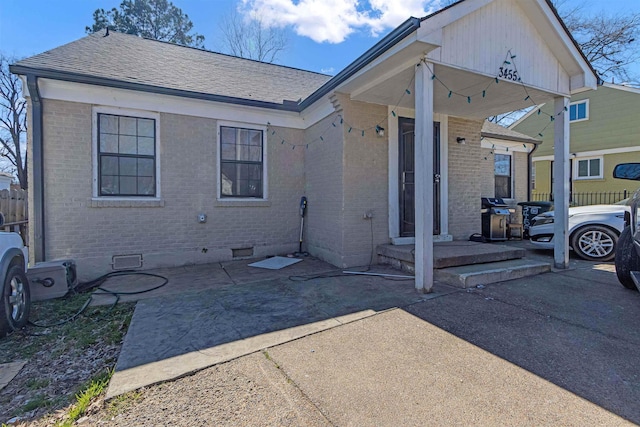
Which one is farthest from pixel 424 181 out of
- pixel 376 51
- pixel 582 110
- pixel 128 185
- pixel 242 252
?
pixel 582 110

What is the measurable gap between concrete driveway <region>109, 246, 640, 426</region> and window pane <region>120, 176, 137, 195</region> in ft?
8.87

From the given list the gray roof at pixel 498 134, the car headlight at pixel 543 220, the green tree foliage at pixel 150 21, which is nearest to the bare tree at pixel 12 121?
the green tree foliage at pixel 150 21

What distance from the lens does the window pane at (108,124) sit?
561 centimetres

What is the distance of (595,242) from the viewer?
608 centimetres

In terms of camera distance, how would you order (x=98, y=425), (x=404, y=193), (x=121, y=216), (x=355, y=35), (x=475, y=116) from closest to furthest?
(x=98, y=425), (x=121, y=216), (x=404, y=193), (x=475, y=116), (x=355, y=35)

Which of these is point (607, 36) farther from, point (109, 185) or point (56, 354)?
Answer: point (56, 354)

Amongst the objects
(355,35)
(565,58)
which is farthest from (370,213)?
(355,35)

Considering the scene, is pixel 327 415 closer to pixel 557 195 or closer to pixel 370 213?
pixel 370 213

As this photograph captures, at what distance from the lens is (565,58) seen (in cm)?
532

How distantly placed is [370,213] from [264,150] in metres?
2.75

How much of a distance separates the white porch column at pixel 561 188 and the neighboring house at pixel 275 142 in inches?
2.8

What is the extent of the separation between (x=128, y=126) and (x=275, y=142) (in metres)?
2.80

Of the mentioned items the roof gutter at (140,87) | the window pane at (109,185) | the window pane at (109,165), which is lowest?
the window pane at (109,185)

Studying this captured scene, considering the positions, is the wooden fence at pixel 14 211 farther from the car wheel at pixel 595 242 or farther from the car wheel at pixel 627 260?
the car wheel at pixel 595 242
